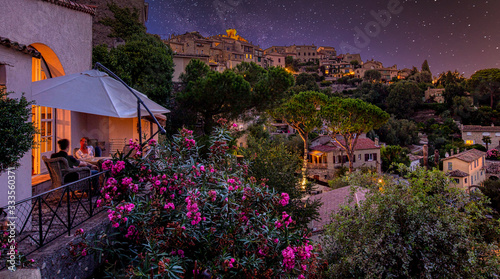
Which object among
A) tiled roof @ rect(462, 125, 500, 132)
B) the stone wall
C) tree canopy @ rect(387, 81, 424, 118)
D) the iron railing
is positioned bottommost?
→ the stone wall

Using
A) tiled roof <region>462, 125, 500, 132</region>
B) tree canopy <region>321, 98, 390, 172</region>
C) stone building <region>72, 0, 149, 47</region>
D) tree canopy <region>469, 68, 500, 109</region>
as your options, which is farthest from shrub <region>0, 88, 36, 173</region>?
tree canopy <region>469, 68, 500, 109</region>

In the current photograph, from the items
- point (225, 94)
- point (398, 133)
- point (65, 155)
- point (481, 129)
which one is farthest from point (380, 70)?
point (65, 155)

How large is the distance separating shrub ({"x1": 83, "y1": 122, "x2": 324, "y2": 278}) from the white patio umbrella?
1741 millimetres

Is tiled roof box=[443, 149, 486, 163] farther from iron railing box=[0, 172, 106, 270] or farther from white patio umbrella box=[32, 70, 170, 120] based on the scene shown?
iron railing box=[0, 172, 106, 270]

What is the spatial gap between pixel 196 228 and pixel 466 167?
129 ft

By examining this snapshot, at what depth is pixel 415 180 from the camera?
748 centimetres

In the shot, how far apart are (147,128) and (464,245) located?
40.8 ft

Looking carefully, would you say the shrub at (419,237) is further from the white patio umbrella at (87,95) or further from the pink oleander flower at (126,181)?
the white patio umbrella at (87,95)

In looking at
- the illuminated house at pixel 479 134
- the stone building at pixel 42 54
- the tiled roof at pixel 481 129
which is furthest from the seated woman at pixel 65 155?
the tiled roof at pixel 481 129

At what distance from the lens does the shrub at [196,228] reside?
125 inches

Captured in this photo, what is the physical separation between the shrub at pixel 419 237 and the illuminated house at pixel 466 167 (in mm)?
29142

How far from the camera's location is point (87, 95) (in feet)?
17.7

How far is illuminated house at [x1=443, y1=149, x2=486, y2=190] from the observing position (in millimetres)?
31634

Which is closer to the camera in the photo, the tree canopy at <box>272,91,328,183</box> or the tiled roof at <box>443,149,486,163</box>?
the tree canopy at <box>272,91,328,183</box>
